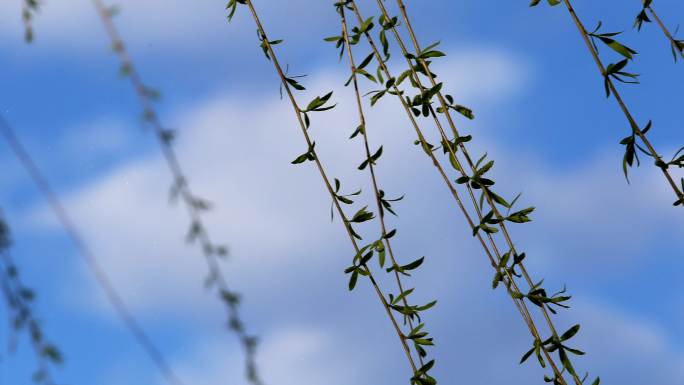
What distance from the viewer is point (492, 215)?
4.00 ft

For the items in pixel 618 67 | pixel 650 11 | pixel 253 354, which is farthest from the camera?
pixel 253 354

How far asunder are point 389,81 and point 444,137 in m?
0.11

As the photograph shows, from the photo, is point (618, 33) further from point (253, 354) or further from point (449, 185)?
point (253, 354)

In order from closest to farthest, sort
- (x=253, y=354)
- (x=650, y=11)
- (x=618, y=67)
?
(x=618, y=67) < (x=650, y=11) < (x=253, y=354)

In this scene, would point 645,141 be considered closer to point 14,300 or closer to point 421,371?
point 421,371

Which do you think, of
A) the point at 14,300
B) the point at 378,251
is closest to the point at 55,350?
the point at 14,300

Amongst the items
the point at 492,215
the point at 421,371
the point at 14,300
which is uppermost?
the point at 14,300

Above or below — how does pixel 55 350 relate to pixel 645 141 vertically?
above

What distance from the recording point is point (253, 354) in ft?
5.39

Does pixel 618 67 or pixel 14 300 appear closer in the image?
pixel 618 67

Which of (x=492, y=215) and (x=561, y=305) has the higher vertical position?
(x=492, y=215)

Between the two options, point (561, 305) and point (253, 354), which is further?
point (253, 354)

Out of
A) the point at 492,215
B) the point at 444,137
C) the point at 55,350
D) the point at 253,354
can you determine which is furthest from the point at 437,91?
the point at 55,350

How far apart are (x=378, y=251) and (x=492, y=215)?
165 mm
